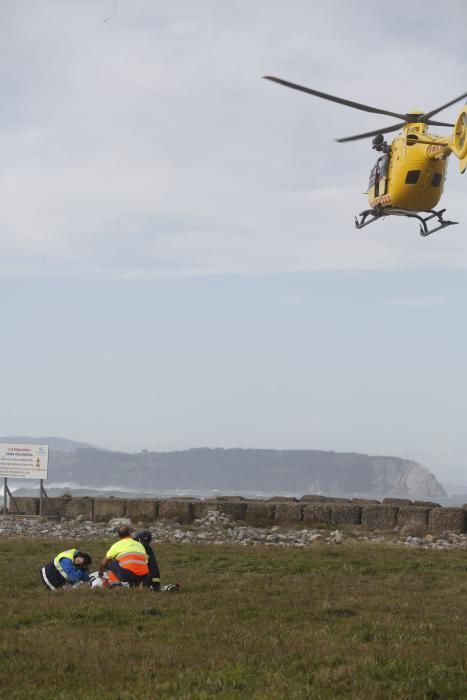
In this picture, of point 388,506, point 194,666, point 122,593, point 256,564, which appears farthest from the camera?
point 388,506

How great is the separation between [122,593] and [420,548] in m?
12.4

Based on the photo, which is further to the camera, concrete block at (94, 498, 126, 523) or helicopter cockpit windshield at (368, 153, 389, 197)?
concrete block at (94, 498, 126, 523)

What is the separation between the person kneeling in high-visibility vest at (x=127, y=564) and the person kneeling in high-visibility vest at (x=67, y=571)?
59 centimetres

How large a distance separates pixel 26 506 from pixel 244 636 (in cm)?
2798

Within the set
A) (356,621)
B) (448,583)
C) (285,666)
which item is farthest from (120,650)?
(448,583)

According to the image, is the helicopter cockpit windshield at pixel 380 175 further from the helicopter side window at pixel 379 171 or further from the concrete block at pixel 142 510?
the concrete block at pixel 142 510

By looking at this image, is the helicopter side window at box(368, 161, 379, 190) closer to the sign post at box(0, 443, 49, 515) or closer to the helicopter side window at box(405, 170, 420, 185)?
the helicopter side window at box(405, 170, 420, 185)

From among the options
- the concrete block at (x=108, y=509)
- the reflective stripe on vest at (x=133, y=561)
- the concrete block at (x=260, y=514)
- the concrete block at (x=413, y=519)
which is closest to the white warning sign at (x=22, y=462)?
the concrete block at (x=108, y=509)

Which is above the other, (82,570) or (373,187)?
(373,187)

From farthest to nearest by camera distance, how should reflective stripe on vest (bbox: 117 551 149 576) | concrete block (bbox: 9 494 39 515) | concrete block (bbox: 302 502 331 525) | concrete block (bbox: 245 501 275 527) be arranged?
concrete block (bbox: 9 494 39 515)
concrete block (bbox: 245 501 275 527)
concrete block (bbox: 302 502 331 525)
reflective stripe on vest (bbox: 117 551 149 576)

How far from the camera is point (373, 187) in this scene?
33250 mm

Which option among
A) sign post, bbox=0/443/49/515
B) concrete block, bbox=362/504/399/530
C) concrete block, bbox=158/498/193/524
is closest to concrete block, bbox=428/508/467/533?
concrete block, bbox=362/504/399/530

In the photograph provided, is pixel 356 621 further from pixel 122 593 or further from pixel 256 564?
pixel 256 564

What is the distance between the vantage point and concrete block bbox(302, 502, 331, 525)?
109ft
